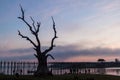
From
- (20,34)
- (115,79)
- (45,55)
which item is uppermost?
(20,34)

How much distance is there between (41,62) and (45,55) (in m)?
1.26

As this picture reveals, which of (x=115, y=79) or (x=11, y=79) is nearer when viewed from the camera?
(x=11, y=79)

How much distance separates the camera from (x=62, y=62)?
10981 cm

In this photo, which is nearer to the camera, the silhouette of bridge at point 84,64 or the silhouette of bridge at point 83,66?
the silhouette of bridge at point 83,66

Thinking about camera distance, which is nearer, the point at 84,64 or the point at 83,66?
the point at 83,66

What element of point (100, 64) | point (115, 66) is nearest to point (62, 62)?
point (100, 64)

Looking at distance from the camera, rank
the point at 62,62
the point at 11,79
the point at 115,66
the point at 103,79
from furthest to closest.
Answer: the point at 115,66, the point at 62,62, the point at 103,79, the point at 11,79

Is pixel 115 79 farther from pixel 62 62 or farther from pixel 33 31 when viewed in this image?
pixel 62 62

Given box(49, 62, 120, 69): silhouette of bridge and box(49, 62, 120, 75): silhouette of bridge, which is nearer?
box(49, 62, 120, 75): silhouette of bridge

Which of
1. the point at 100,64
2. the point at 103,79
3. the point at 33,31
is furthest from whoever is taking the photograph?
the point at 100,64

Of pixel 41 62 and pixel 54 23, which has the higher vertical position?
pixel 54 23

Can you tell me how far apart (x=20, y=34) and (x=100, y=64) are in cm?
7877

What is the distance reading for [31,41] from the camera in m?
50.7

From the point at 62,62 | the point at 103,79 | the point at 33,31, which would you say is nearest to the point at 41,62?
the point at 33,31
